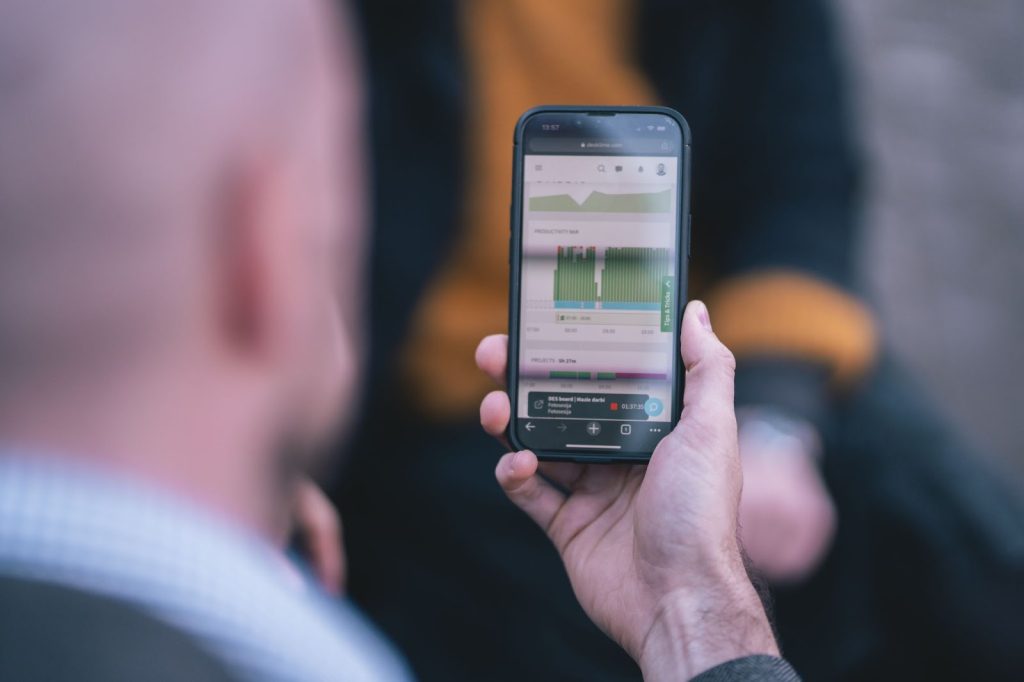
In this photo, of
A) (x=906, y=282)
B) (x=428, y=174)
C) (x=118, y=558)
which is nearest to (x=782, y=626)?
(x=428, y=174)

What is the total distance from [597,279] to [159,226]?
413 millimetres

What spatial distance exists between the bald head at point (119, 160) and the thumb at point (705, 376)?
38 cm

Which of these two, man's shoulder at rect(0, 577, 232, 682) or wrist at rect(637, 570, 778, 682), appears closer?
man's shoulder at rect(0, 577, 232, 682)

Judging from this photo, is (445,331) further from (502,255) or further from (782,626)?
(782,626)

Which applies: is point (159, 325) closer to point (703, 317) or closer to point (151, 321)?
point (151, 321)

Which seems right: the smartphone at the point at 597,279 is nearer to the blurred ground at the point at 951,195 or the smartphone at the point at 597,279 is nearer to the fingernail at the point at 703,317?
the fingernail at the point at 703,317

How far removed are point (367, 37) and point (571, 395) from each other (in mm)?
634

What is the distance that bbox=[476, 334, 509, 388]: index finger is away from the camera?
812 mm

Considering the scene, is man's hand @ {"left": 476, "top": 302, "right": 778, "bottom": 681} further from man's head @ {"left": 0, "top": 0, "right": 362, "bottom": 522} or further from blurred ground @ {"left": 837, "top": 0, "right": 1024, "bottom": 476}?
blurred ground @ {"left": 837, "top": 0, "right": 1024, "bottom": 476}

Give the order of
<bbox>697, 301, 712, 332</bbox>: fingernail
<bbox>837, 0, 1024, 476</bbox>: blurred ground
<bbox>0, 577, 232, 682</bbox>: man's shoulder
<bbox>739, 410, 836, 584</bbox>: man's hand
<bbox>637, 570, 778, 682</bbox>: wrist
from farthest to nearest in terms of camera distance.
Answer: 1. <bbox>837, 0, 1024, 476</bbox>: blurred ground
2. <bbox>739, 410, 836, 584</bbox>: man's hand
3. <bbox>697, 301, 712, 332</bbox>: fingernail
4. <bbox>637, 570, 778, 682</bbox>: wrist
5. <bbox>0, 577, 232, 682</bbox>: man's shoulder

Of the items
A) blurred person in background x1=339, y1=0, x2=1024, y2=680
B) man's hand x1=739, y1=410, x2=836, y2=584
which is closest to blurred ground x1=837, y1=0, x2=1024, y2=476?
blurred person in background x1=339, y1=0, x2=1024, y2=680

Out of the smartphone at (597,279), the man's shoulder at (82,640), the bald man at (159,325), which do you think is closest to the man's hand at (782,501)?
the smartphone at (597,279)

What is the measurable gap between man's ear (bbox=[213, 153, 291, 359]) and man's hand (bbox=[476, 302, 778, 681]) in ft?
0.99

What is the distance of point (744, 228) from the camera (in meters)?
1.27
